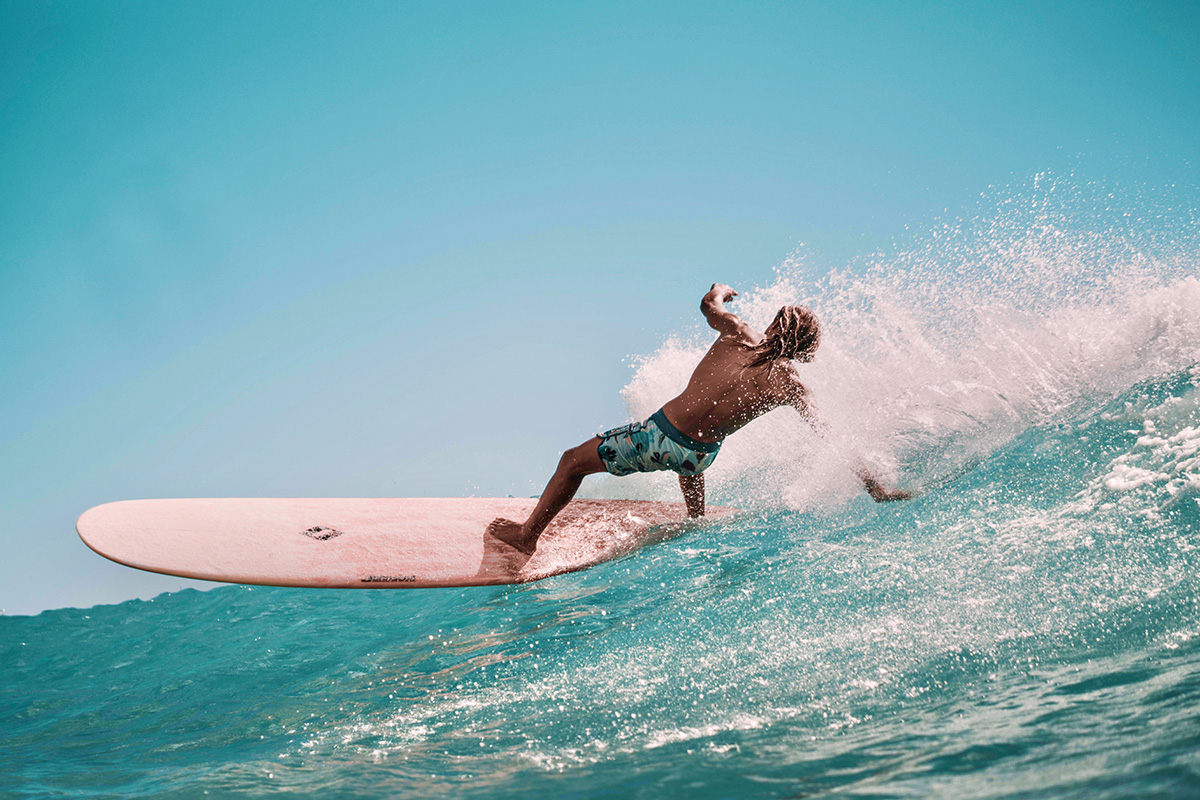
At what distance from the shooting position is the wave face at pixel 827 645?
6.75ft

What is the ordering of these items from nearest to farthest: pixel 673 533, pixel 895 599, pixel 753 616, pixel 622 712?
pixel 622 712 < pixel 895 599 < pixel 753 616 < pixel 673 533

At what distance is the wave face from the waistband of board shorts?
0.94 metres

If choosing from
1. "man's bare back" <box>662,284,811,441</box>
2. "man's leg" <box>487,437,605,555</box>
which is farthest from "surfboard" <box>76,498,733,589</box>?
"man's bare back" <box>662,284,811,441</box>

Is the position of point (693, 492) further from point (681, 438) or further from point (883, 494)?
point (883, 494)

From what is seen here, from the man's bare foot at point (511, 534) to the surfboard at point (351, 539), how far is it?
0.17 feet

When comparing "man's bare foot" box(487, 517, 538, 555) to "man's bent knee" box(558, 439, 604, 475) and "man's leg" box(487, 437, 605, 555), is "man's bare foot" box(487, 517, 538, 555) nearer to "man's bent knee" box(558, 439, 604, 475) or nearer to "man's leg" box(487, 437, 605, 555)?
"man's leg" box(487, 437, 605, 555)

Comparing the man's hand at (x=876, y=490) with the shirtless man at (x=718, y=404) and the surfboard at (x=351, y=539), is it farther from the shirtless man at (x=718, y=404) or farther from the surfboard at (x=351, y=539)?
the surfboard at (x=351, y=539)

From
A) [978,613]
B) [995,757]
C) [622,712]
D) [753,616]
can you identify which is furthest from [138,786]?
[978,613]

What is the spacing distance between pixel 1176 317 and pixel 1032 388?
1.08 metres

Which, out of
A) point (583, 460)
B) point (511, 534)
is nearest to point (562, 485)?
point (583, 460)

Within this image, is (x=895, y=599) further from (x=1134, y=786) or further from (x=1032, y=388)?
(x=1032, y=388)

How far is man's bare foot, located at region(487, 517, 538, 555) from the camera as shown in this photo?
484 centimetres

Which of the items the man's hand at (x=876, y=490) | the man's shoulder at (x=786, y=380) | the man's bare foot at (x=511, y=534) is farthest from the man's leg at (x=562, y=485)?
the man's hand at (x=876, y=490)

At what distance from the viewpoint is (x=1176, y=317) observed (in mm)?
4617
